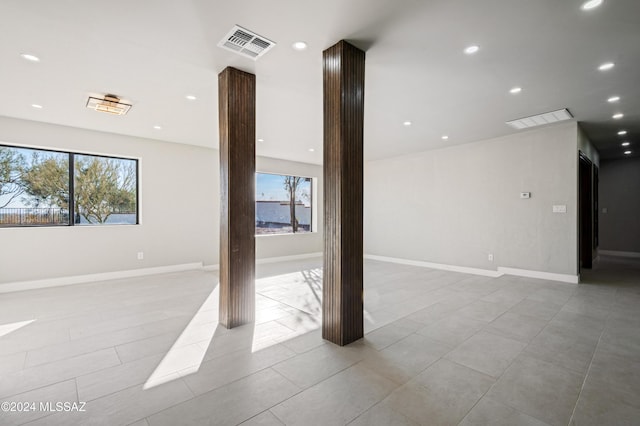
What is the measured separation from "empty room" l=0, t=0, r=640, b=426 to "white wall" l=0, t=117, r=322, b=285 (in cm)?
4

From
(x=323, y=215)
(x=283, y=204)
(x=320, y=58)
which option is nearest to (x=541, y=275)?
(x=323, y=215)

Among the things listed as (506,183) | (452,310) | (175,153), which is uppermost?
(175,153)

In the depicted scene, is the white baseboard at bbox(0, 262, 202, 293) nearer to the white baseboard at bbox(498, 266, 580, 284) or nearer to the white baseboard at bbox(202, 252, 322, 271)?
the white baseboard at bbox(202, 252, 322, 271)

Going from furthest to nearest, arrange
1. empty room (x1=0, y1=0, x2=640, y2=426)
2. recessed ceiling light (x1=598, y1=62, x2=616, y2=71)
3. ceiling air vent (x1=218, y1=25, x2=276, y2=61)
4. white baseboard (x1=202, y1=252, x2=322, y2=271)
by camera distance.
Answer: white baseboard (x1=202, y1=252, x2=322, y2=271) < recessed ceiling light (x1=598, y1=62, x2=616, y2=71) < ceiling air vent (x1=218, y1=25, x2=276, y2=61) < empty room (x1=0, y1=0, x2=640, y2=426)

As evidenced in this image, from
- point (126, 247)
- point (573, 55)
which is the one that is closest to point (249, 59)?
point (573, 55)

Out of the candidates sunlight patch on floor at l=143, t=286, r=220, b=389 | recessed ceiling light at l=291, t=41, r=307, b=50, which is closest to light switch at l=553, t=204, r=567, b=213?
recessed ceiling light at l=291, t=41, r=307, b=50

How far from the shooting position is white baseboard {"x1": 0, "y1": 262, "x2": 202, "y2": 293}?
4.86 meters

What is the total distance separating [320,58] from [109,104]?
10.3 ft

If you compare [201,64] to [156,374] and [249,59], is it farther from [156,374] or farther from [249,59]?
[156,374]

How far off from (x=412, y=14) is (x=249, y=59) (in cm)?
166

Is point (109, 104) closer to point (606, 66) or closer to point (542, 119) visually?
point (606, 66)

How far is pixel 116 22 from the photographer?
97.6 inches

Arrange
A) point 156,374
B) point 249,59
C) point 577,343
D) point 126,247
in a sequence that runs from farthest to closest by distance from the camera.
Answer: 1. point 126,247
2. point 249,59
3. point 577,343
4. point 156,374

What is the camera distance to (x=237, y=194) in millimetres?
3311
